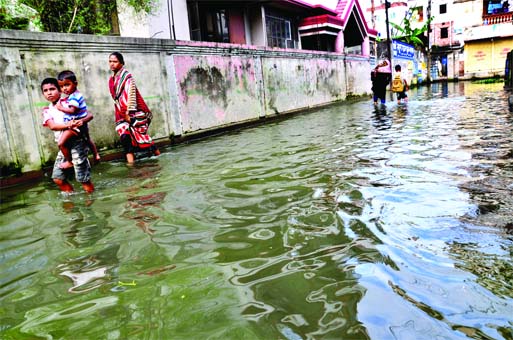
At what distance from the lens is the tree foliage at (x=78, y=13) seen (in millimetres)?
9578

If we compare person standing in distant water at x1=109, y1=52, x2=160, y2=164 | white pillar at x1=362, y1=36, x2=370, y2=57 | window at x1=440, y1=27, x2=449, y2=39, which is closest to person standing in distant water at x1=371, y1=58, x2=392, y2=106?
person standing in distant water at x1=109, y1=52, x2=160, y2=164

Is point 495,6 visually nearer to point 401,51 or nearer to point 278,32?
point 401,51

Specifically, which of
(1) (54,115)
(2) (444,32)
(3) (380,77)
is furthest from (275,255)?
(2) (444,32)

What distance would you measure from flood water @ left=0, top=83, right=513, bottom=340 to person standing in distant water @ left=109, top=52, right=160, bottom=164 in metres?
1.89

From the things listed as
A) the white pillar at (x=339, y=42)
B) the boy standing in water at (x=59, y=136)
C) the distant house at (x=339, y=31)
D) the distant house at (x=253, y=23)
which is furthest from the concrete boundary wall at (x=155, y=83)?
the white pillar at (x=339, y=42)

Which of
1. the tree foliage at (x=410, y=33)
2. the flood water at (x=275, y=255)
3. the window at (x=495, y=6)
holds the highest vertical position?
the window at (x=495, y=6)

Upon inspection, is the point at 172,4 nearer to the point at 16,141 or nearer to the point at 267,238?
the point at 16,141

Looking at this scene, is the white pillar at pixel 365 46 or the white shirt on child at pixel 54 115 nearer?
the white shirt on child at pixel 54 115

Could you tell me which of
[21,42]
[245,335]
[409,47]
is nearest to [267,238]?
[245,335]

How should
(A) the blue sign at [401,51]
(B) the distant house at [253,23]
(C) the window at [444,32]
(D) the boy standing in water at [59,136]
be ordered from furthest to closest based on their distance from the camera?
(C) the window at [444,32], (A) the blue sign at [401,51], (B) the distant house at [253,23], (D) the boy standing in water at [59,136]

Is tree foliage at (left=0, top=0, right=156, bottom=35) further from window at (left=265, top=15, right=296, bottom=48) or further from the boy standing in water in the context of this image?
window at (left=265, top=15, right=296, bottom=48)

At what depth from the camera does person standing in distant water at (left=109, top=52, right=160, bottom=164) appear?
643cm

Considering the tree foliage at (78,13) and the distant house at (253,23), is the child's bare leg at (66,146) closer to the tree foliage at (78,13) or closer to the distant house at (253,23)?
the tree foliage at (78,13)

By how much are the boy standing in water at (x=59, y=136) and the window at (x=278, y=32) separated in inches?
625
